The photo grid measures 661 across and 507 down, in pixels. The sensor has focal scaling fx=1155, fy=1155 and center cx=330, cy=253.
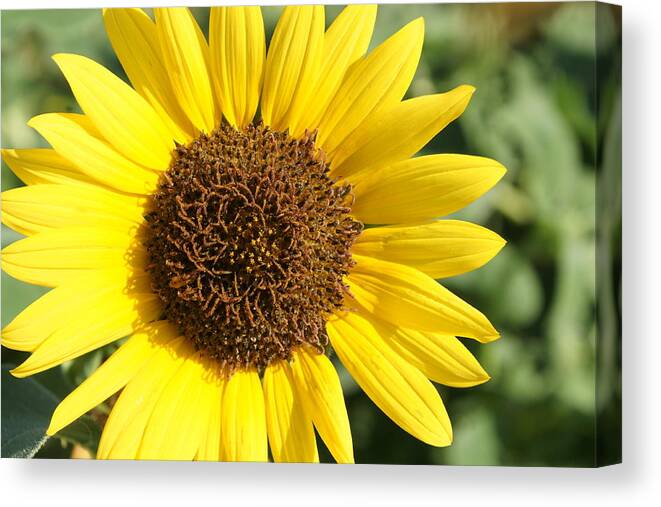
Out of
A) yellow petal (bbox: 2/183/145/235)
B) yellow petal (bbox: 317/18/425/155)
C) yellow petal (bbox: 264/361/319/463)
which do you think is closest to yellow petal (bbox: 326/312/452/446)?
yellow petal (bbox: 264/361/319/463)

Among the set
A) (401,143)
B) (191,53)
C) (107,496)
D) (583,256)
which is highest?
(191,53)

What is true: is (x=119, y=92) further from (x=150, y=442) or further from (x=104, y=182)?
(x=150, y=442)

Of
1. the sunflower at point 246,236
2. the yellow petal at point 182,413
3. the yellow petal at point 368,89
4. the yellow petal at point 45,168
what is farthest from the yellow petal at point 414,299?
the yellow petal at point 45,168

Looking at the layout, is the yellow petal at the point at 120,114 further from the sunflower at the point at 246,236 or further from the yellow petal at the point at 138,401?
the yellow petal at the point at 138,401

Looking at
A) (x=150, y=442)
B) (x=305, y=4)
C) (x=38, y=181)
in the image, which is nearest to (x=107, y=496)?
(x=150, y=442)

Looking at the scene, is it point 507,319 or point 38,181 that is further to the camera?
point 507,319

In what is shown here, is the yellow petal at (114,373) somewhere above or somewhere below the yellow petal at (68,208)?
below

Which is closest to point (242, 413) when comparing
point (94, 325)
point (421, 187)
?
point (94, 325)
